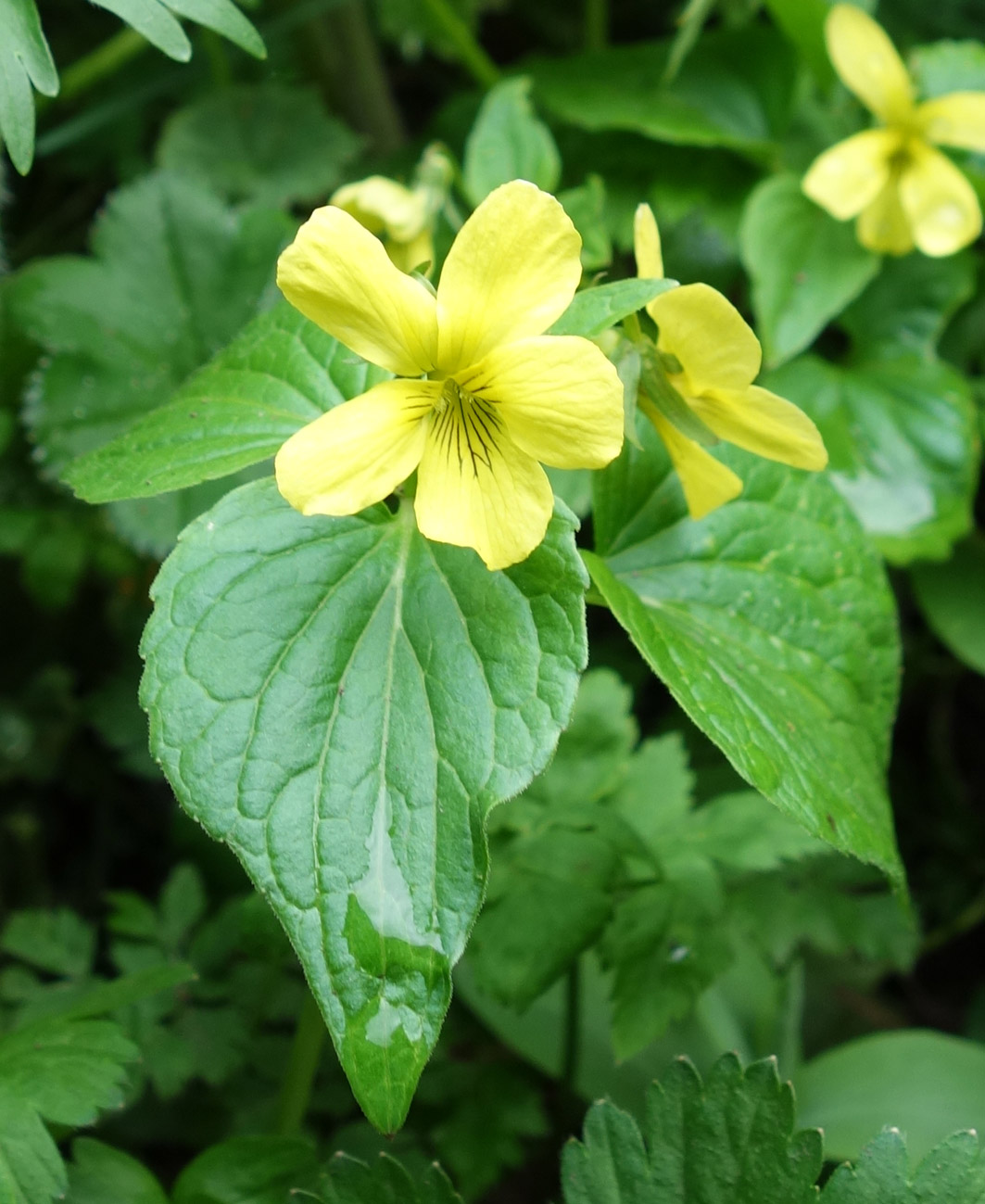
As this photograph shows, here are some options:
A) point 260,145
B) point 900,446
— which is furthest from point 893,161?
point 260,145

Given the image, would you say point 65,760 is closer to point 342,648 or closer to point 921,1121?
point 342,648

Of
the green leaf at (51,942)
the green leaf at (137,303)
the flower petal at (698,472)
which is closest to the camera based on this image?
the flower petal at (698,472)

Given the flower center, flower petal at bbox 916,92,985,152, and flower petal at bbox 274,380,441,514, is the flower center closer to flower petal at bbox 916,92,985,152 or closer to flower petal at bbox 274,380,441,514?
flower petal at bbox 274,380,441,514

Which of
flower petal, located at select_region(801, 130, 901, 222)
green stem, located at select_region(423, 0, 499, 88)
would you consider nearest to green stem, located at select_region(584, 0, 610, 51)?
green stem, located at select_region(423, 0, 499, 88)

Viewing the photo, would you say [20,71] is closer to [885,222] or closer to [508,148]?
[508,148]

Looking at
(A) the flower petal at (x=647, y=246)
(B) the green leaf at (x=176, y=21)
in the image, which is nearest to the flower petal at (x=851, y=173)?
(A) the flower petal at (x=647, y=246)

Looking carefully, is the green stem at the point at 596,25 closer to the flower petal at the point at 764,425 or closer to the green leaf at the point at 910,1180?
the flower petal at the point at 764,425
